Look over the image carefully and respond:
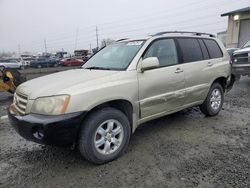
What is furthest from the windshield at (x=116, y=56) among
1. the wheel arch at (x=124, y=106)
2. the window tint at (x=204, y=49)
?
the window tint at (x=204, y=49)

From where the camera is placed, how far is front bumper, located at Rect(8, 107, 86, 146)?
2.85 meters

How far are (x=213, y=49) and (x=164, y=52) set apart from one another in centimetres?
162

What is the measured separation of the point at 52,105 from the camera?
2928 millimetres

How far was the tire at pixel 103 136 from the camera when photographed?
3084 mm

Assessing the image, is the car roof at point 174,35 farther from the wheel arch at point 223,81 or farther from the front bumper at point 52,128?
the front bumper at point 52,128

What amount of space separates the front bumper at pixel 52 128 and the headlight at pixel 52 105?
0.20 ft

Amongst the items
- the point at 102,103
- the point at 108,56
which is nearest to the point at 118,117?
the point at 102,103

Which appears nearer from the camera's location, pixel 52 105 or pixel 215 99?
pixel 52 105

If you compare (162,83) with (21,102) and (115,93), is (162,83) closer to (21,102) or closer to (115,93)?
(115,93)

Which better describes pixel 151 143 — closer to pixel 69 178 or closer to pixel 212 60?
pixel 69 178

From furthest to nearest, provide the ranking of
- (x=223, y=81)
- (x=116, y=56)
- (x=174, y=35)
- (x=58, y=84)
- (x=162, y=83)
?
1. (x=223, y=81)
2. (x=174, y=35)
3. (x=116, y=56)
4. (x=162, y=83)
5. (x=58, y=84)

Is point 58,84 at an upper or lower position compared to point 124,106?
upper

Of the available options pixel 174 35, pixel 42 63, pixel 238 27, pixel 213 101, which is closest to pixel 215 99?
pixel 213 101

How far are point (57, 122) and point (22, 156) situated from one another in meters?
1.30
